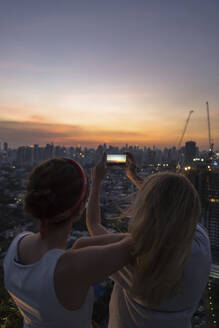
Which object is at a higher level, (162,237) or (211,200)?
(162,237)

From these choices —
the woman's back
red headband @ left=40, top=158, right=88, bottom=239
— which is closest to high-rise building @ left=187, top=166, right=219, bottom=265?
the woman's back

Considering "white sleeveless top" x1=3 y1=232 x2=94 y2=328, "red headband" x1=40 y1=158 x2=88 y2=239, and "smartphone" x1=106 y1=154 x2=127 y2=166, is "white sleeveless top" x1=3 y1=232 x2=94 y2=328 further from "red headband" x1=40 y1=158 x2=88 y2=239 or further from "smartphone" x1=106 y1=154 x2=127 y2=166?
"smartphone" x1=106 y1=154 x2=127 y2=166

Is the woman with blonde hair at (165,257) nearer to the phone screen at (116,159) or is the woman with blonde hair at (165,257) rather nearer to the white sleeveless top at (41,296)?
the white sleeveless top at (41,296)

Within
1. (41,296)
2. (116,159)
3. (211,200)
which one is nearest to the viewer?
(41,296)

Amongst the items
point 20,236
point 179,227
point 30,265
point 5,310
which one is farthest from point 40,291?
point 5,310

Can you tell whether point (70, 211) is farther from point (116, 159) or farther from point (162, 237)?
point (116, 159)

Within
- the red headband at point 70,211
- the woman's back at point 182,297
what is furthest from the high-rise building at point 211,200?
the red headband at point 70,211

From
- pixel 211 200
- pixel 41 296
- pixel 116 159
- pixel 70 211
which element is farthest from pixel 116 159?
pixel 211 200
